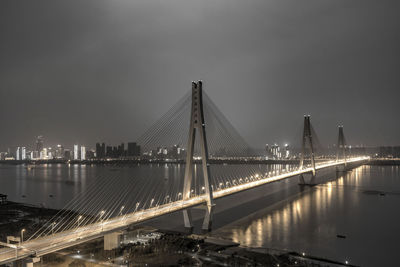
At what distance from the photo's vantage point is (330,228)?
14461mm

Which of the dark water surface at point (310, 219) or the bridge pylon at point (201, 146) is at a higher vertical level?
the bridge pylon at point (201, 146)

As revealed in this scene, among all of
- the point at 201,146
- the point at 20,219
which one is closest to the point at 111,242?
the point at 201,146

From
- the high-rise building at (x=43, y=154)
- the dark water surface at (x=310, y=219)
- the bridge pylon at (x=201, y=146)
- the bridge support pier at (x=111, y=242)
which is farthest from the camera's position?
the high-rise building at (x=43, y=154)

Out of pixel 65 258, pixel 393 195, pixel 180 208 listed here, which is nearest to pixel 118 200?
pixel 180 208

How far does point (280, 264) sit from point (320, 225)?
686cm

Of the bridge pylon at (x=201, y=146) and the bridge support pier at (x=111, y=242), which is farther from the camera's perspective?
the bridge pylon at (x=201, y=146)

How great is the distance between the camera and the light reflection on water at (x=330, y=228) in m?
11.2

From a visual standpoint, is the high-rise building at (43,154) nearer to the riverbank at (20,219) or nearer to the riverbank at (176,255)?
the riverbank at (20,219)

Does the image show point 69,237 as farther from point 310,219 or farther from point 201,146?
point 310,219

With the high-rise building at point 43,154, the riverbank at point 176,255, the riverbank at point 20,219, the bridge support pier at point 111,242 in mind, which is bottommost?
the riverbank at point 20,219

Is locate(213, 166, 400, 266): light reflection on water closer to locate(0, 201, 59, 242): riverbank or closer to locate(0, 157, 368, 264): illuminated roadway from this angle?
locate(0, 157, 368, 264): illuminated roadway

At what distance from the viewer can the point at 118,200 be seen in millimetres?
21609

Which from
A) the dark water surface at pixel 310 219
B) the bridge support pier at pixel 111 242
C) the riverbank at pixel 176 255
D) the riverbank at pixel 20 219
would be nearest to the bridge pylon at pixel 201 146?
the dark water surface at pixel 310 219

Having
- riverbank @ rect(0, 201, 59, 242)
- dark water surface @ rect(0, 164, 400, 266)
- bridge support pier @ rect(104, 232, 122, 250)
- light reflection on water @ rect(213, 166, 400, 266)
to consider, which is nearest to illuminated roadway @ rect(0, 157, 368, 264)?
bridge support pier @ rect(104, 232, 122, 250)
